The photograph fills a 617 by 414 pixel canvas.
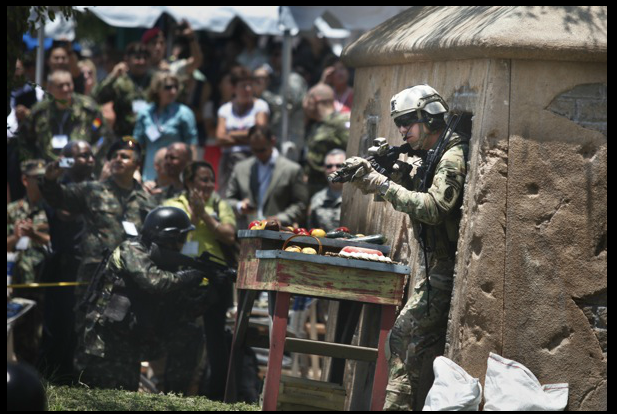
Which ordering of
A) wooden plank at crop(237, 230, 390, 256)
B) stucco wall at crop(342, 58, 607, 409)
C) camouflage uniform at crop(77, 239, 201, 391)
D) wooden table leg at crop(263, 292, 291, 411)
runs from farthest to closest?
camouflage uniform at crop(77, 239, 201, 391)
wooden plank at crop(237, 230, 390, 256)
wooden table leg at crop(263, 292, 291, 411)
stucco wall at crop(342, 58, 607, 409)

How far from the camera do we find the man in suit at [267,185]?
Result: 11.6 m

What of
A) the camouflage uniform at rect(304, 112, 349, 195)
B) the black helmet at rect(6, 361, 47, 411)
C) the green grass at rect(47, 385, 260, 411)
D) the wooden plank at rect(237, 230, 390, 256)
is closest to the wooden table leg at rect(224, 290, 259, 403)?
the green grass at rect(47, 385, 260, 411)

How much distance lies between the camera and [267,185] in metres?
11.7

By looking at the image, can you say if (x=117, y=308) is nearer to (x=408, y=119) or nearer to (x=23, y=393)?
(x=408, y=119)

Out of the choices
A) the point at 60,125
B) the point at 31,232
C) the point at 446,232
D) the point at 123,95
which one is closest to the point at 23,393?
the point at 446,232

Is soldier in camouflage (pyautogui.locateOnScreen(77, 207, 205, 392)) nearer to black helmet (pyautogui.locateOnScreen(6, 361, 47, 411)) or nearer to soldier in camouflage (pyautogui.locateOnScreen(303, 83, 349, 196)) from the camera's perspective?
soldier in camouflage (pyautogui.locateOnScreen(303, 83, 349, 196))

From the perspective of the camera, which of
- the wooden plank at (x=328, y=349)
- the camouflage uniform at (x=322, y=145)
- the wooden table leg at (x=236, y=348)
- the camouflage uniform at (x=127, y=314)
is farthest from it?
the camouflage uniform at (x=322, y=145)

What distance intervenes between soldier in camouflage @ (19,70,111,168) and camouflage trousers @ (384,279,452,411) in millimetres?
5418

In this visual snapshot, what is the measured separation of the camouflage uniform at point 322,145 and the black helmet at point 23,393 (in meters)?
6.50

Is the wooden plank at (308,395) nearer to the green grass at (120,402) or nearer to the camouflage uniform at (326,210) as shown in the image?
the green grass at (120,402)

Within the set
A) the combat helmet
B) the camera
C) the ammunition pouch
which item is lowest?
the ammunition pouch

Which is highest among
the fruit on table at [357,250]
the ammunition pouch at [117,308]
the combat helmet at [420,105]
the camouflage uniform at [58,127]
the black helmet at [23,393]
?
the combat helmet at [420,105]

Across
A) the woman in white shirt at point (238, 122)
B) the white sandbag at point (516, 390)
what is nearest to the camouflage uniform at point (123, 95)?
the woman in white shirt at point (238, 122)

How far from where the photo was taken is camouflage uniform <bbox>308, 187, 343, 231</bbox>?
10883 mm
